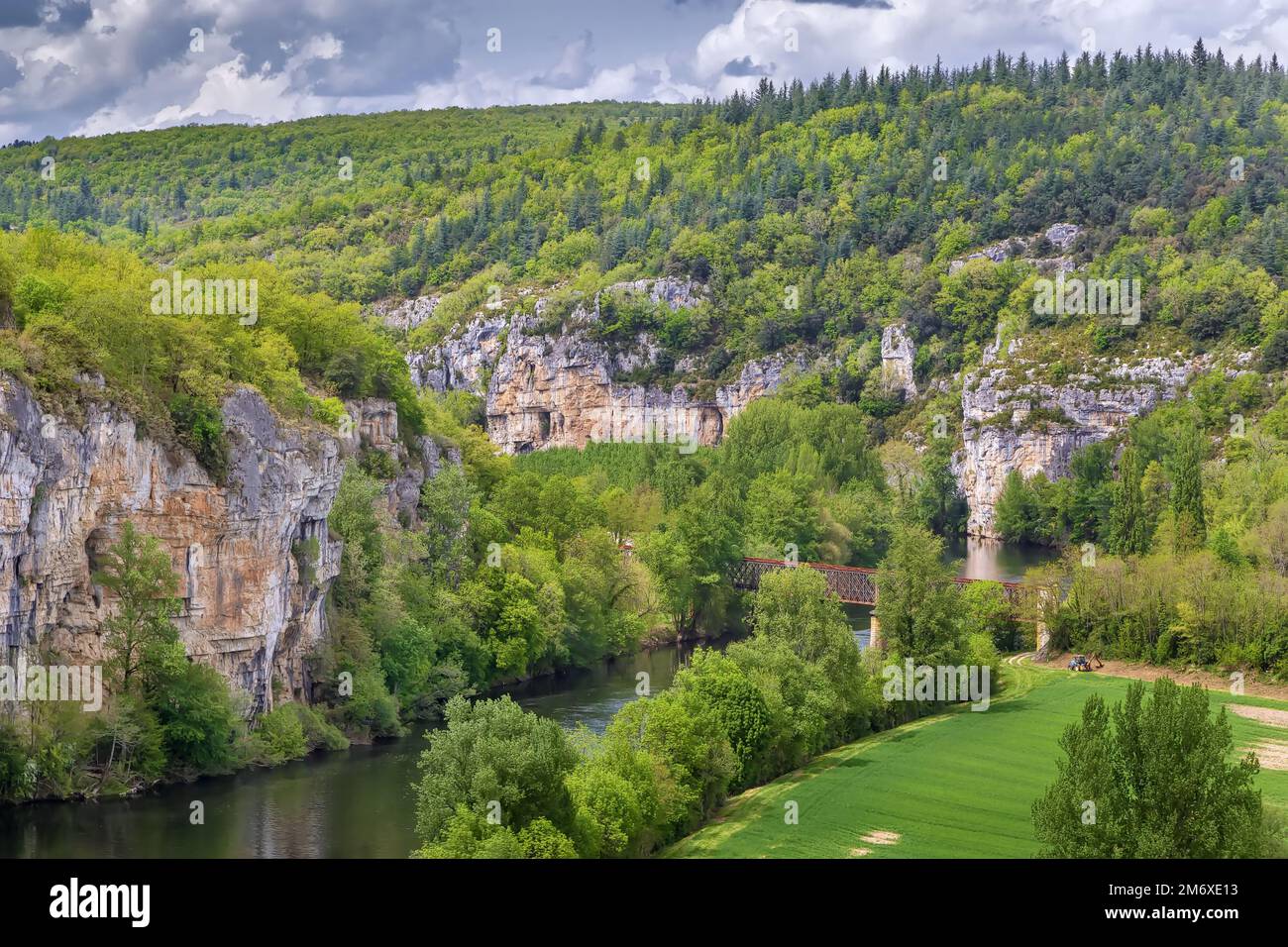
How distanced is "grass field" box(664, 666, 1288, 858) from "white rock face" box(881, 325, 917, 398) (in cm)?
11753

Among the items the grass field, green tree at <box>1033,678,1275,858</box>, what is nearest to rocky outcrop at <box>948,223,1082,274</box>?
the grass field

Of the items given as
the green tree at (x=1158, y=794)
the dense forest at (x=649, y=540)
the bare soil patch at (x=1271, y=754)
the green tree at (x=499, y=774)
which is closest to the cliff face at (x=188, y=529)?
the dense forest at (x=649, y=540)

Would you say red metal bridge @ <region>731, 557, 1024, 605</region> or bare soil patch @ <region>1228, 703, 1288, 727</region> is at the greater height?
red metal bridge @ <region>731, 557, 1024, 605</region>

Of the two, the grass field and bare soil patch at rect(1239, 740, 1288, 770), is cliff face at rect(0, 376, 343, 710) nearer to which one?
the grass field

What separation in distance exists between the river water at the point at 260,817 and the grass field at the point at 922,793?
10356 millimetres

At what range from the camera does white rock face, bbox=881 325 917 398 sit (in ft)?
607

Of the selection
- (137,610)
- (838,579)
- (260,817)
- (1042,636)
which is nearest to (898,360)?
(838,579)

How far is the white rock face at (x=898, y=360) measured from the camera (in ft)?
607

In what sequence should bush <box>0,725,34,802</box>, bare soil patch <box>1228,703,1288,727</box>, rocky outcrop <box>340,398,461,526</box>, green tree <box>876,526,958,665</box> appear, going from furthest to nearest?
rocky outcrop <box>340,398,461,526</box>
green tree <box>876,526,958,665</box>
bare soil patch <box>1228,703,1288,727</box>
bush <box>0,725,34,802</box>

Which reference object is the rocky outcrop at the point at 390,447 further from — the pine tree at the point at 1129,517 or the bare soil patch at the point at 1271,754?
the pine tree at the point at 1129,517

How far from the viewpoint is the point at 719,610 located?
93875 mm

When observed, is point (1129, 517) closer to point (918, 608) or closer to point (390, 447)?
point (918, 608)

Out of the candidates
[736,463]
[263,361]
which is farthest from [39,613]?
[736,463]
